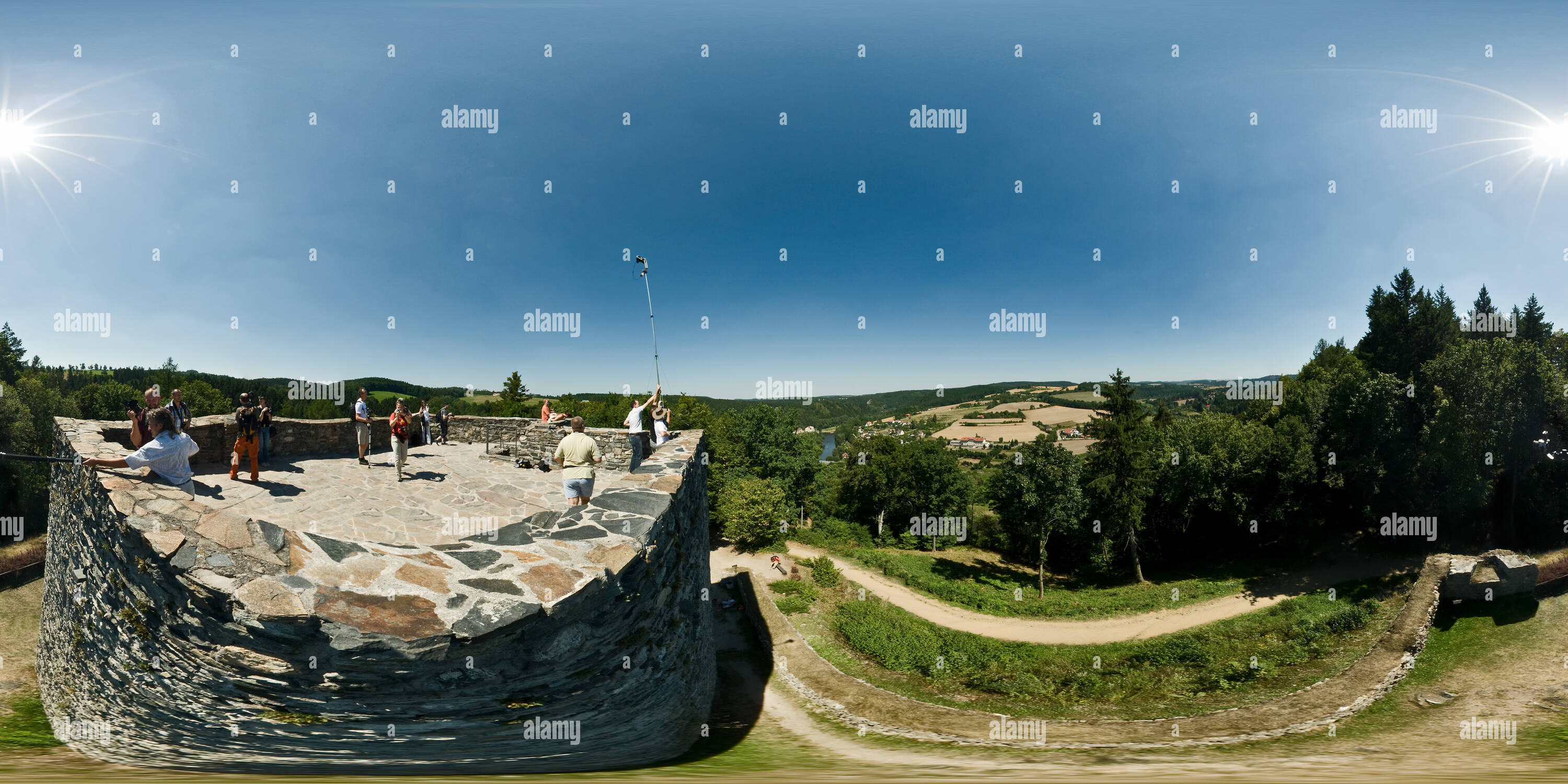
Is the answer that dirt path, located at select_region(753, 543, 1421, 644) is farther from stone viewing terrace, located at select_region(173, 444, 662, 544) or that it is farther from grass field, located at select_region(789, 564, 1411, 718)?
stone viewing terrace, located at select_region(173, 444, 662, 544)

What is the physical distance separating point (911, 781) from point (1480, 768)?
8.66m

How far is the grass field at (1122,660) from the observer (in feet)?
37.6

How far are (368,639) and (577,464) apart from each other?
9.49 ft

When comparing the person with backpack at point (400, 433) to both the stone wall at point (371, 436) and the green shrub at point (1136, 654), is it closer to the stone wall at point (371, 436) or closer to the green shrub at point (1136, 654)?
the stone wall at point (371, 436)

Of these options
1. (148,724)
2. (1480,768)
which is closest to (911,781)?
(148,724)

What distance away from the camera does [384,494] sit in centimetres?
920

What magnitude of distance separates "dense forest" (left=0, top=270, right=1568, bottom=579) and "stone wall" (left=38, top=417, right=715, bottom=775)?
1171 cm

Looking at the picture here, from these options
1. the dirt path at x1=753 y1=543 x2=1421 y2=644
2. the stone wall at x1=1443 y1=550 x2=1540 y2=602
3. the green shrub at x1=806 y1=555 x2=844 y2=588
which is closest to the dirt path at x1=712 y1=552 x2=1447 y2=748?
the stone wall at x1=1443 y1=550 x2=1540 y2=602

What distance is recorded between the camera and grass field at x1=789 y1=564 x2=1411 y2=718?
11.5m

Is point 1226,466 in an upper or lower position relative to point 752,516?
upper
